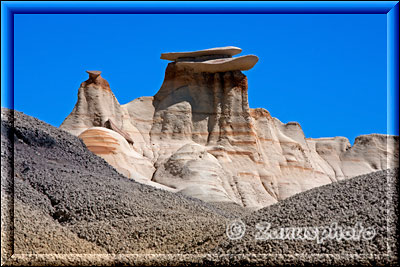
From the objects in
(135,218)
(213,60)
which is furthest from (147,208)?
(213,60)

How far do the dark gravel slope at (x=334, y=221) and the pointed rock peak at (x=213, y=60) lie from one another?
878 inches

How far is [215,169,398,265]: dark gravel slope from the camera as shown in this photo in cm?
805

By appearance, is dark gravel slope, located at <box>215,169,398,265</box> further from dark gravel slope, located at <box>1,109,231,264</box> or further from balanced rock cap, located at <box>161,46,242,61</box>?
balanced rock cap, located at <box>161,46,242,61</box>

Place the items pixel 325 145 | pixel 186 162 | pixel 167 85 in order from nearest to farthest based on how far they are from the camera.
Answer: pixel 186 162 < pixel 167 85 < pixel 325 145

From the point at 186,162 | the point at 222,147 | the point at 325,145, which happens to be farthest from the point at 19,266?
the point at 325,145

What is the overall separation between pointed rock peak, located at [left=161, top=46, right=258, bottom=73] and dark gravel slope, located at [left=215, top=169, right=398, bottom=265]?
2231 centimetres

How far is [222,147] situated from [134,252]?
71.3ft

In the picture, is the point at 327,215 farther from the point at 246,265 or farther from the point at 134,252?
the point at 134,252

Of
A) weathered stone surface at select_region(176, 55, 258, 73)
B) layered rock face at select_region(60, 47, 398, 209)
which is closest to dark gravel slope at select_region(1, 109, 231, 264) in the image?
layered rock face at select_region(60, 47, 398, 209)

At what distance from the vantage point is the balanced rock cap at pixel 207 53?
33125 mm

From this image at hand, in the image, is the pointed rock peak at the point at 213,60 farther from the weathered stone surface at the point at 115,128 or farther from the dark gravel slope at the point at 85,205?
the dark gravel slope at the point at 85,205

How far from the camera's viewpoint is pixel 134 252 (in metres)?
9.73

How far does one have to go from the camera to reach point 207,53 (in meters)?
33.6

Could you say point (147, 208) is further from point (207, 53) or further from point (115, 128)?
point (207, 53)
